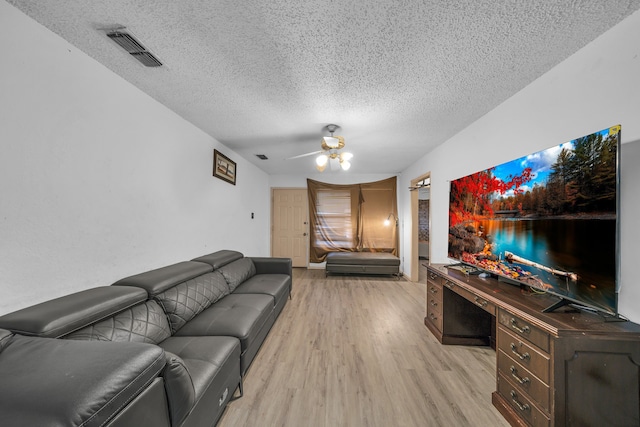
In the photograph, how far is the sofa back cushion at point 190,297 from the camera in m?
1.71

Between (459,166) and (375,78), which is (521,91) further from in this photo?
(375,78)

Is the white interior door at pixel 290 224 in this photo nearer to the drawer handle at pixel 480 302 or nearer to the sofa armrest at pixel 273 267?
the sofa armrest at pixel 273 267

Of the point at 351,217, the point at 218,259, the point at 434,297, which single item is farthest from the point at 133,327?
the point at 351,217

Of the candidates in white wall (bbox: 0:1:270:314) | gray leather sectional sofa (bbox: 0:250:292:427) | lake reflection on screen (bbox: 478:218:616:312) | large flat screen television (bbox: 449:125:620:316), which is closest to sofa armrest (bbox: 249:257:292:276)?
gray leather sectional sofa (bbox: 0:250:292:427)

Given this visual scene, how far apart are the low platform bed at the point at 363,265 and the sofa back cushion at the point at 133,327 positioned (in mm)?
3481

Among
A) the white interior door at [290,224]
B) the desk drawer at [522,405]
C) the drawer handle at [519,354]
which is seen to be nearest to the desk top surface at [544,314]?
the drawer handle at [519,354]

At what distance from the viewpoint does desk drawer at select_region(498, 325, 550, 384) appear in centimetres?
118

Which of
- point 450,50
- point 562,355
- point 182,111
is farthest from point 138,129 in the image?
point 562,355

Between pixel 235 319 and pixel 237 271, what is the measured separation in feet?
3.56

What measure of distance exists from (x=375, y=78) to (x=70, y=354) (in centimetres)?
227

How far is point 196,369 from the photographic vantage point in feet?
4.00

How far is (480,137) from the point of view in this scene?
242 centimetres

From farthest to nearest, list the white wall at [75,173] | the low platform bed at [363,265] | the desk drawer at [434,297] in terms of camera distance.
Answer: the low platform bed at [363,265] → the desk drawer at [434,297] → the white wall at [75,173]

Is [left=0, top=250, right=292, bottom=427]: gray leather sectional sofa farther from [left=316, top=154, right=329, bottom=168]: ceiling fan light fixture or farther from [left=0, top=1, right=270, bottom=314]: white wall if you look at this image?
[left=316, top=154, right=329, bottom=168]: ceiling fan light fixture
